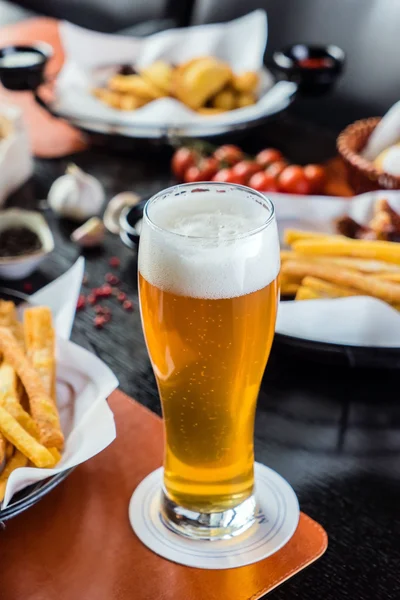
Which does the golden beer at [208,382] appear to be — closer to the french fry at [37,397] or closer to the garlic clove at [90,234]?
the french fry at [37,397]

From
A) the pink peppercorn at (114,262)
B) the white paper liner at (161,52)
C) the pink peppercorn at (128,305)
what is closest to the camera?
the pink peppercorn at (128,305)

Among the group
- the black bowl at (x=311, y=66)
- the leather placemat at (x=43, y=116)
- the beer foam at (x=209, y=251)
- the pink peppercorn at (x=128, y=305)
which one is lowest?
the leather placemat at (x=43, y=116)

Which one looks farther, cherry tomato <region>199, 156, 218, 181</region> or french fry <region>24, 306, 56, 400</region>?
cherry tomato <region>199, 156, 218, 181</region>

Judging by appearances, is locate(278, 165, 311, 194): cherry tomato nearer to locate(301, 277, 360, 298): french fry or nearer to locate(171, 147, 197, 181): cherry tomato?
locate(171, 147, 197, 181): cherry tomato

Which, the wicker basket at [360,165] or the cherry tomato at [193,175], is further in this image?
the cherry tomato at [193,175]

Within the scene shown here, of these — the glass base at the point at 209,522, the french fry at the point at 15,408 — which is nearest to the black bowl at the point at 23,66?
the french fry at the point at 15,408

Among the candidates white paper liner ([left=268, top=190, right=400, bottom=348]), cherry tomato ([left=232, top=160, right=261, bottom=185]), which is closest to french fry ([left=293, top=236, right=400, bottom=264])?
white paper liner ([left=268, top=190, right=400, bottom=348])

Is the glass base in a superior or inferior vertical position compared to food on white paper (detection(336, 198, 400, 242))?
inferior
